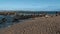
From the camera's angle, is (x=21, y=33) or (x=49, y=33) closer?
(x=49, y=33)

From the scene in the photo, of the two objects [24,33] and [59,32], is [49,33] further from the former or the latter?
[24,33]

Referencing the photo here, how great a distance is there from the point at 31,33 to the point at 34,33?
293mm

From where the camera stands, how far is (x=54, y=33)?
1483 cm

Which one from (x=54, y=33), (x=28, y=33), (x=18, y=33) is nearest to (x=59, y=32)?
(x=54, y=33)

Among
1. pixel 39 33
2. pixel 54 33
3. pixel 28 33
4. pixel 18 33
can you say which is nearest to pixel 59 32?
pixel 54 33

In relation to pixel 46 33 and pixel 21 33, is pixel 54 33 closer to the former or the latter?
pixel 46 33

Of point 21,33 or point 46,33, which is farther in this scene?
point 21,33

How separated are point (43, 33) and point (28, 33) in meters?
1.42

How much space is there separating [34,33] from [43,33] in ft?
2.84

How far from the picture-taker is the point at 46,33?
49.6 feet

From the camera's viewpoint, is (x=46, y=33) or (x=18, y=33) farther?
(x=18, y=33)

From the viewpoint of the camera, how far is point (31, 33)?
15.8 m

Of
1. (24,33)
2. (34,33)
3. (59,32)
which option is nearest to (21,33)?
(24,33)

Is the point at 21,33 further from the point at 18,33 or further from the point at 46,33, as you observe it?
the point at 46,33
